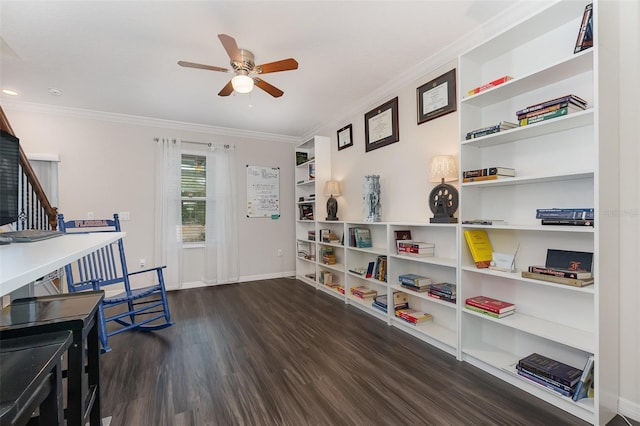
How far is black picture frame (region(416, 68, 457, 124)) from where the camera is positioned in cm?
236

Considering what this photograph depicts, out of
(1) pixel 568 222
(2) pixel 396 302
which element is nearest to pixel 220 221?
(2) pixel 396 302

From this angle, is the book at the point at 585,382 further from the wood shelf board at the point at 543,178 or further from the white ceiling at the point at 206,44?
the white ceiling at the point at 206,44

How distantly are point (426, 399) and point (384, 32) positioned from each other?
2495 millimetres

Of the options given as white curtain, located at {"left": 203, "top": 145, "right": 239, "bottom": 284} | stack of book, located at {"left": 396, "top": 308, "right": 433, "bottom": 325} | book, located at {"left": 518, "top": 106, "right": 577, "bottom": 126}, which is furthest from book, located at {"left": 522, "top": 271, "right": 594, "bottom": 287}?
white curtain, located at {"left": 203, "top": 145, "right": 239, "bottom": 284}

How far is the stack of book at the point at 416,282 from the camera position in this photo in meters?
2.47

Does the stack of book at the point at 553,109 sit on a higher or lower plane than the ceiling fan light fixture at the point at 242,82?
lower

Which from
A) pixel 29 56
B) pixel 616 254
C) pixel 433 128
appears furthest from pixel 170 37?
pixel 616 254

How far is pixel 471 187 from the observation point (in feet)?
6.78

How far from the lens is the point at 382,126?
3131mm

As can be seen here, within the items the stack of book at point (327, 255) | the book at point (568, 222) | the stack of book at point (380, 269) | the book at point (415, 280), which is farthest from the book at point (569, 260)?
the stack of book at point (327, 255)

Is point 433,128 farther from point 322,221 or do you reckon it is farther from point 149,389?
point 149,389

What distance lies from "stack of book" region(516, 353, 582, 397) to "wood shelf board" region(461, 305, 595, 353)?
0.59ft

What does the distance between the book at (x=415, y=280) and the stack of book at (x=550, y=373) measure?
2.84 ft

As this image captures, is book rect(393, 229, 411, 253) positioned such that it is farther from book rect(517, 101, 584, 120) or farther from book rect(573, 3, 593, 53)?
book rect(573, 3, 593, 53)
